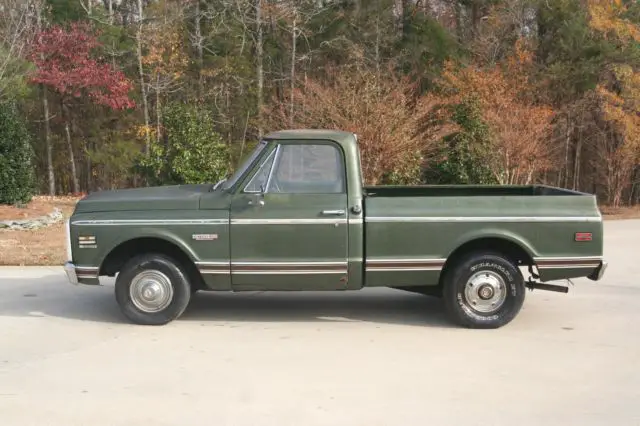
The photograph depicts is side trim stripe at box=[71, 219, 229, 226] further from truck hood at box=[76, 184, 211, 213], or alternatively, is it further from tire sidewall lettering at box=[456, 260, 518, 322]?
tire sidewall lettering at box=[456, 260, 518, 322]

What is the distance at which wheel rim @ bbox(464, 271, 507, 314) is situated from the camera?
652 centimetres

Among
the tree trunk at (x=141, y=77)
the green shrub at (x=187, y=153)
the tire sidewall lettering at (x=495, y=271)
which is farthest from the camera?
the tree trunk at (x=141, y=77)

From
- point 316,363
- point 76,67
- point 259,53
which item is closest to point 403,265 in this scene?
point 316,363

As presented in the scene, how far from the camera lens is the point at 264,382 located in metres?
5.12

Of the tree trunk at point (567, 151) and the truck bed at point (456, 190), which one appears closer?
the truck bed at point (456, 190)

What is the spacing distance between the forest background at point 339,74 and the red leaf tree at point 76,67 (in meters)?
0.06

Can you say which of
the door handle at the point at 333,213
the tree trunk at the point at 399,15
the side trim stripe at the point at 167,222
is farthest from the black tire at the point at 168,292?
the tree trunk at the point at 399,15

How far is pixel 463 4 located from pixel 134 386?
2678 centimetres

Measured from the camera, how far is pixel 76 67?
25.7 m

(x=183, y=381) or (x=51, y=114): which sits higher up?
(x=51, y=114)

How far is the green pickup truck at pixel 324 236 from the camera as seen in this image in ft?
21.1

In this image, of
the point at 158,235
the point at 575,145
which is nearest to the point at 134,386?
the point at 158,235

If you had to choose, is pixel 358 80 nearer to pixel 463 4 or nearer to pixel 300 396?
pixel 463 4

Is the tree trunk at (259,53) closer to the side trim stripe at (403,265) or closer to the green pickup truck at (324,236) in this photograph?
the green pickup truck at (324,236)
